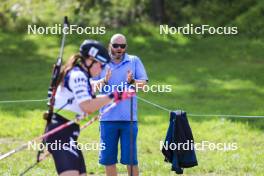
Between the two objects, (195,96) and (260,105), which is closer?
(260,105)

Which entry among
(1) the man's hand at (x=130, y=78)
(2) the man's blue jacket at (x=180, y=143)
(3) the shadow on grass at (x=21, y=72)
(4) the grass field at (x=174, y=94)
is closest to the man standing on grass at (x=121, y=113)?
(1) the man's hand at (x=130, y=78)

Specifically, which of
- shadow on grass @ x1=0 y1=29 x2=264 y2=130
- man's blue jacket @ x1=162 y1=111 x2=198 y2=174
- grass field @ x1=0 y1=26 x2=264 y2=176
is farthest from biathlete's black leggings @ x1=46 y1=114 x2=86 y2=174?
shadow on grass @ x1=0 y1=29 x2=264 y2=130

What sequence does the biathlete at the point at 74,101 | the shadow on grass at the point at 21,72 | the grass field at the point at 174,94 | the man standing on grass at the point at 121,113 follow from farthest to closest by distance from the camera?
the shadow on grass at the point at 21,72
the grass field at the point at 174,94
the man standing on grass at the point at 121,113
the biathlete at the point at 74,101

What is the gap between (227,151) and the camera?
11.8m

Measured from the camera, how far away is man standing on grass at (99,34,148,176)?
8.27 meters

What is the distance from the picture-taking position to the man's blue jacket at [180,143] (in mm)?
8758

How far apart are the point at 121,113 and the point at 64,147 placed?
1.71 m

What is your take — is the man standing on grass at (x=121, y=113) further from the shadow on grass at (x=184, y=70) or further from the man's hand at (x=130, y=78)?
the shadow on grass at (x=184, y=70)

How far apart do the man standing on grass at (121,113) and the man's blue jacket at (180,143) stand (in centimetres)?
65

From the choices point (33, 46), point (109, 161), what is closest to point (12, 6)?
point (33, 46)

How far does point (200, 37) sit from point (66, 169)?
62.4 ft

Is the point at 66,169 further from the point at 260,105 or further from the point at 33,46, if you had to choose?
the point at 33,46

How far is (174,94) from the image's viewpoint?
1861cm

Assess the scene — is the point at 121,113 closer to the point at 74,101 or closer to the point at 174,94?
the point at 74,101
